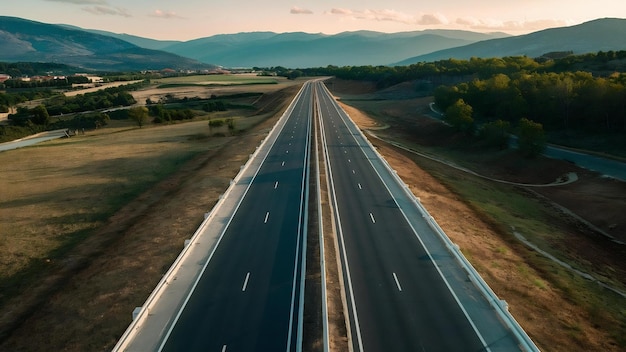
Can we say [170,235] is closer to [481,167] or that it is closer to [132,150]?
[132,150]

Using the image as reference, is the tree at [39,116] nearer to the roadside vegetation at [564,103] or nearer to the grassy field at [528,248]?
the grassy field at [528,248]

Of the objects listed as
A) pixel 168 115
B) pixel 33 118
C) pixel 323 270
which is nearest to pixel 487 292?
pixel 323 270

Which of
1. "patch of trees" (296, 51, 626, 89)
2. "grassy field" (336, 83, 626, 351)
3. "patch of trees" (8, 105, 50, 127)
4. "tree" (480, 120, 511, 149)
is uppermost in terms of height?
"patch of trees" (296, 51, 626, 89)

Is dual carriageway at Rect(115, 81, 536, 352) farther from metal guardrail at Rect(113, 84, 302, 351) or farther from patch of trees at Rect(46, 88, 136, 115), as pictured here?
patch of trees at Rect(46, 88, 136, 115)

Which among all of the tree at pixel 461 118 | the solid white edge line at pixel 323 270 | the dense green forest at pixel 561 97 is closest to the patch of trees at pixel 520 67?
the dense green forest at pixel 561 97

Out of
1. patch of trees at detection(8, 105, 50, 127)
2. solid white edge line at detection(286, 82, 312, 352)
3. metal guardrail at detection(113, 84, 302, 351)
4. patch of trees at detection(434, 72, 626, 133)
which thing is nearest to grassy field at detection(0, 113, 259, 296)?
metal guardrail at detection(113, 84, 302, 351)

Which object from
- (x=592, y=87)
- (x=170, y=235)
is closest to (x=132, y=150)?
(x=170, y=235)

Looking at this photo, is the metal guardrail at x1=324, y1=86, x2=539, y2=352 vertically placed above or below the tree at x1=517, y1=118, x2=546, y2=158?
below
